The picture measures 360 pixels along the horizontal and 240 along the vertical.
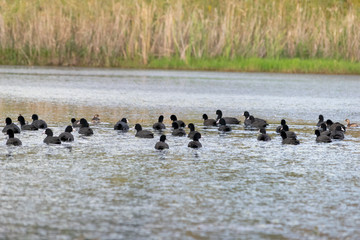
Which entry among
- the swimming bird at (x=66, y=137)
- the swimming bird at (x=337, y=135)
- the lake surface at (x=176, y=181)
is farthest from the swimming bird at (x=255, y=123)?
the swimming bird at (x=66, y=137)

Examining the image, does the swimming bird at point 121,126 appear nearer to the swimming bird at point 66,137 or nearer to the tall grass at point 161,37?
the swimming bird at point 66,137

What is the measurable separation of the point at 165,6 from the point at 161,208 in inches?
1128

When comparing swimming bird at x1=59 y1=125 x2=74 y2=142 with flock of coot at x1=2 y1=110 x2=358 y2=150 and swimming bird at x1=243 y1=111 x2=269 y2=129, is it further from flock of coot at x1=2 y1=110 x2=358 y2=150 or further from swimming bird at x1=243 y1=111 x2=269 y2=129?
swimming bird at x1=243 y1=111 x2=269 y2=129

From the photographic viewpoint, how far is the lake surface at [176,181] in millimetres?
7465

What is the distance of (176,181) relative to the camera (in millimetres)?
9766

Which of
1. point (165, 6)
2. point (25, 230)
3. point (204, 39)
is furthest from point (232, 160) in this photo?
point (165, 6)

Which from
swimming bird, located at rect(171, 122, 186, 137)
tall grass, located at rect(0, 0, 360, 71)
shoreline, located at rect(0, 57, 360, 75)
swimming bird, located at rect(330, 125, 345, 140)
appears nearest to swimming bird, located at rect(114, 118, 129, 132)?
swimming bird, located at rect(171, 122, 186, 137)

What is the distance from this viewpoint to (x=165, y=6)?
36062 millimetres

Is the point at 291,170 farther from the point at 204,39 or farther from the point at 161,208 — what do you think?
the point at 204,39

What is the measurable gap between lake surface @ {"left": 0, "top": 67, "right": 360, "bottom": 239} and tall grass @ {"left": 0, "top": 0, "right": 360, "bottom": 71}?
12.7 meters

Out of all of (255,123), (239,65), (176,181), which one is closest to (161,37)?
(239,65)

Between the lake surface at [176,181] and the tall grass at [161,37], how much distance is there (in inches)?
499

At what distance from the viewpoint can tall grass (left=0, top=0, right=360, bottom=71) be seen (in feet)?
106

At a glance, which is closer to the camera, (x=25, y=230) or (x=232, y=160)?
(x=25, y=230)
